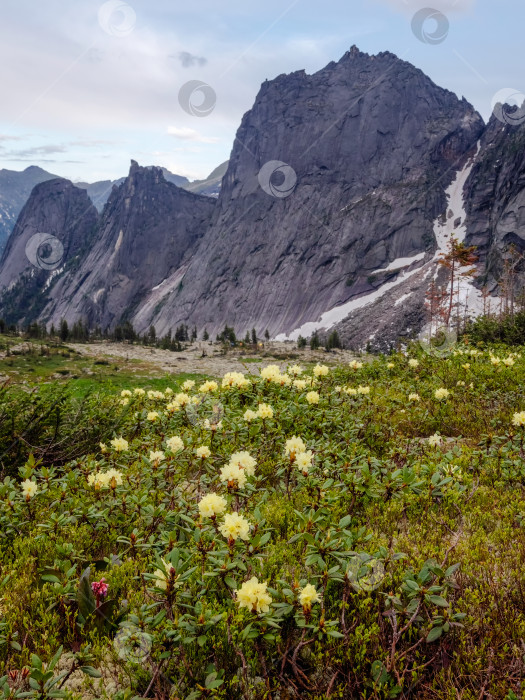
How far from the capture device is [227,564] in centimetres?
275

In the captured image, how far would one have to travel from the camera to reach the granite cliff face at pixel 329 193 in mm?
133500

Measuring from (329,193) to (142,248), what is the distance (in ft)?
305

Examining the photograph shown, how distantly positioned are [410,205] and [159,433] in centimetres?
14507

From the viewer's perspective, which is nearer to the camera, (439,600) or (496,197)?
(439,600)

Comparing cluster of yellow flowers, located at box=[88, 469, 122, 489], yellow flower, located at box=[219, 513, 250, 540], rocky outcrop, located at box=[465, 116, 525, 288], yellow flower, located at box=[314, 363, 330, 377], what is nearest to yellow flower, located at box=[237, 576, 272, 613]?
yellow flower, located at box=[219, 513, 250, 540]

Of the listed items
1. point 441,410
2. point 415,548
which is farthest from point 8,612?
point 441,410

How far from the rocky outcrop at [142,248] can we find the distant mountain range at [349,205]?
13491 millimetres

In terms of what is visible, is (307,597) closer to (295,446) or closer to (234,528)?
(234,528)

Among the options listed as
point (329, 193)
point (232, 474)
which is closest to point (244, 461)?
point (232, 474)

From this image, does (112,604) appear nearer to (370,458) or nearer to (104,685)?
(104,685)

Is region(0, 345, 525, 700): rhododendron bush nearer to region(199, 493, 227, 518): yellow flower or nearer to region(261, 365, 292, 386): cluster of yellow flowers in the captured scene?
region(199, 493, 227, 518): yellow flower

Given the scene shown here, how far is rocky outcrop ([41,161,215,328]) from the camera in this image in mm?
188500

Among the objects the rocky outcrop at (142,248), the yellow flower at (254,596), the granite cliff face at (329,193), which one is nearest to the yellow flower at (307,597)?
the yellow flower at (254,596)

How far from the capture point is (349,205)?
14312 centimetres
